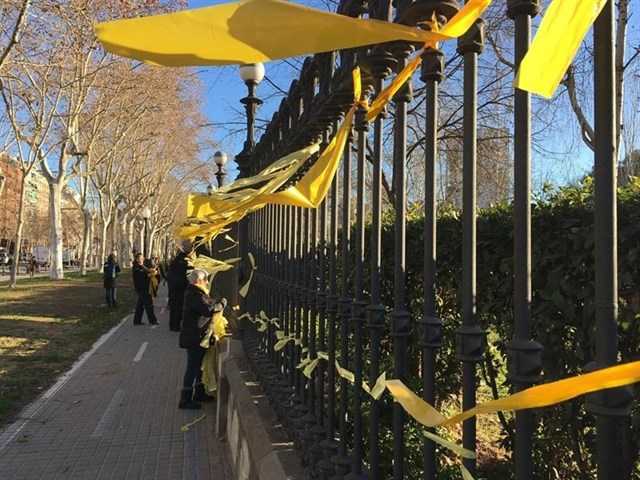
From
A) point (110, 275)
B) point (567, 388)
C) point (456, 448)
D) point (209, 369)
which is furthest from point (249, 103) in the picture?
point (110, 275)

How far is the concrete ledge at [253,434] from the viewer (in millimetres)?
2829

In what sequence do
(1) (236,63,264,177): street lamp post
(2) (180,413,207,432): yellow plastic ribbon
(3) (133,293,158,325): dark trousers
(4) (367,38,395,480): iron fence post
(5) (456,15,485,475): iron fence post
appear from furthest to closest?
1. (3) (133,293,158,325): dark trousers
2. (2) (180,413,207,432): yellow plastic ribbon
3. (1) (236,63,264,177): street lamp post
4. (4) (367,38,395,480): iron fence post
5. (5) (456,15,485,475): iron fence post

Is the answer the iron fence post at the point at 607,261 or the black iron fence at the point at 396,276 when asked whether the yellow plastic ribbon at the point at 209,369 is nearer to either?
the black iron fence at the point at 396,276

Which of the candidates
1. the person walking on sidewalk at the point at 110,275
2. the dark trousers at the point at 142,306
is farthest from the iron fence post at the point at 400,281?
the person walking on sidewalk at the point at 110,275

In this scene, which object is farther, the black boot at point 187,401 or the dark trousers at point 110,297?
the dark trousers at point 110,297

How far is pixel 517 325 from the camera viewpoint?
1.26 meters

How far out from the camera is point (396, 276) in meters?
1.87

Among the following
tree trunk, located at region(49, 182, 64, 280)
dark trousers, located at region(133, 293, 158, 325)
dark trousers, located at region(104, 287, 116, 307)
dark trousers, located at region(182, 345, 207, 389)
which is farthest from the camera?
tree trunk, located at region(49, 182, 64, 280)

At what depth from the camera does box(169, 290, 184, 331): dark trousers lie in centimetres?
1241

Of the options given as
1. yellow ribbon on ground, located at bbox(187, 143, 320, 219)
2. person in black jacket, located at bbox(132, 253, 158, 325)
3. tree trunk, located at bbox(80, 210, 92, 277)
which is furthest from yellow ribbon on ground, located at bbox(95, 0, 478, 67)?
tree trunk, located at bbox(80, 210, 92, 277)

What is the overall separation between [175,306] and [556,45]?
12.8 meters

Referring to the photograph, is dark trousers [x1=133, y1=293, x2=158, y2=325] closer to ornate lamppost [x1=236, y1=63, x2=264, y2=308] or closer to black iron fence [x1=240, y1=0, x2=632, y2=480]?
ornate lamppost [x1=236, y1=63, x2=264, y2=308]

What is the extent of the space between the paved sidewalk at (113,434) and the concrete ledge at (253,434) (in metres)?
0.75

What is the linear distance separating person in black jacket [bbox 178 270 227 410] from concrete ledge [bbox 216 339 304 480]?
4.17 ft
